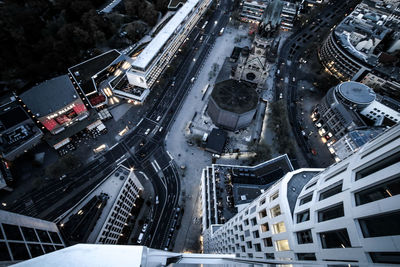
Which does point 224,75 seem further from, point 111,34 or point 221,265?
point 221,265

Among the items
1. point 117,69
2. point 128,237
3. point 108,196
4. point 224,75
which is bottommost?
point 128,237

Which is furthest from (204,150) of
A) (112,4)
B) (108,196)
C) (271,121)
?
(112,4)

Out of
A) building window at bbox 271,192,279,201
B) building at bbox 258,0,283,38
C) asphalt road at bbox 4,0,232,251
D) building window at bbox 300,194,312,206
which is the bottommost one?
building window at bbox 300,194,312,206

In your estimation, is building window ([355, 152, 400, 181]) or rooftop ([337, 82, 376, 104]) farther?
rooftop ([337, 82, 376, 104])

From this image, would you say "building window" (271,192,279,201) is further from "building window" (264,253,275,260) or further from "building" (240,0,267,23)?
"building" (240,0,267,23)

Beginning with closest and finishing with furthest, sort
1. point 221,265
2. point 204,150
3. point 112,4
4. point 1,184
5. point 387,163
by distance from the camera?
point 387,163 < point 221,265 < point 1,184 < point 204,150 < point 112,4

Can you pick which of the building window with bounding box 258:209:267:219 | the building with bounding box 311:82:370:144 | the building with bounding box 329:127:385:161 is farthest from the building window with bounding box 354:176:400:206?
the building with bounding box 311:82:370:144

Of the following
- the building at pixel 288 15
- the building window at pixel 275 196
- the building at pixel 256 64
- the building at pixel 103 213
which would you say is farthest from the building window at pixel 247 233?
the building at pixel 288 15
